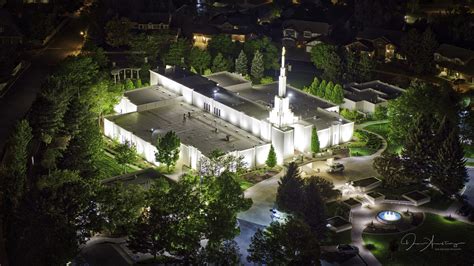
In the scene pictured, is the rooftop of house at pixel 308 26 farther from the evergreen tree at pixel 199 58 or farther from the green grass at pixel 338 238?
the green grass at pixel 338 238

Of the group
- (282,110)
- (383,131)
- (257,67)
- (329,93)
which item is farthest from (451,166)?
(257,67)

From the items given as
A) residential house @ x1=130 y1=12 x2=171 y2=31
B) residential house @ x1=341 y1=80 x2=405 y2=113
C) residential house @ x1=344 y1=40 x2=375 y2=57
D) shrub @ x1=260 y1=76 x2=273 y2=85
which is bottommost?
residential house @ x1=341 y1=80 x2=405 y2=113

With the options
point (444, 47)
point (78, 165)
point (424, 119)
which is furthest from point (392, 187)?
point (444, 47)

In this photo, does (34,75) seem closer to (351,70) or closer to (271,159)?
(271,159)

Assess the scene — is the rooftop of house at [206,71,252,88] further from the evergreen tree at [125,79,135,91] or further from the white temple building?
the evergreen tree at [125,79,135,91]

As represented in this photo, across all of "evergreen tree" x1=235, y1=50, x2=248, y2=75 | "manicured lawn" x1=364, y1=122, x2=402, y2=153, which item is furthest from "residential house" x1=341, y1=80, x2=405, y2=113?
"evergreen tree" x1=235, y1=50, x2=248, y2=75

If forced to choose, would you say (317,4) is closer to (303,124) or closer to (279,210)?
(303,124)

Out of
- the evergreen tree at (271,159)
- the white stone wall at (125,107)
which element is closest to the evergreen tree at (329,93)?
the evergreen tree at (271,159)
